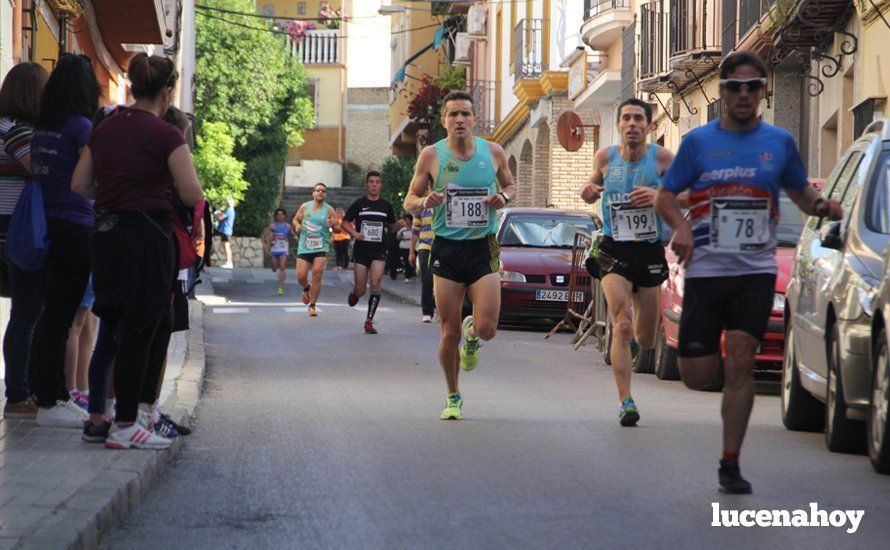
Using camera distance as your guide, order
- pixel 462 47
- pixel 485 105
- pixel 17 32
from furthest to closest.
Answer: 1. pixel 462 47
2. pixel 485 105
3. pixel 17 32

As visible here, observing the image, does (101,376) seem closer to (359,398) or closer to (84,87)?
(84,87)

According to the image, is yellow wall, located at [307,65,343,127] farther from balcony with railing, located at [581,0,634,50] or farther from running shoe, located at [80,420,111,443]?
running shoe, located at [80,420,111,443]

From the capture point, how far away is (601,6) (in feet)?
108

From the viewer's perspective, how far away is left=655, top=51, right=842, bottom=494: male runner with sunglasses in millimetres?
7473

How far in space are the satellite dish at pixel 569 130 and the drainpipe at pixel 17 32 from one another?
1884 centimetres

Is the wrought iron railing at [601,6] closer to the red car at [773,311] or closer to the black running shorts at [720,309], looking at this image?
the red car at [773,311]

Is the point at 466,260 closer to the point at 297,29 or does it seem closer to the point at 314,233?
the point at 314,233

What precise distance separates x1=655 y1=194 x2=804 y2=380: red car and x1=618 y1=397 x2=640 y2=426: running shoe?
98.7 inches

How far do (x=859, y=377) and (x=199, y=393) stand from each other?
213 inches

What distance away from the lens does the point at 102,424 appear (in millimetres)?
8273

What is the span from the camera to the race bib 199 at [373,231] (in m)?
21.6

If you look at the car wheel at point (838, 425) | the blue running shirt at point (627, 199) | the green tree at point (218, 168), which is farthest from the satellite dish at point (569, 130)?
the car wheel at point (838, 425)

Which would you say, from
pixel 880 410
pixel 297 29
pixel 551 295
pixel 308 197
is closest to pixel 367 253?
pixel 551 295

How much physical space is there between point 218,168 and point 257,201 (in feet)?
27.2
